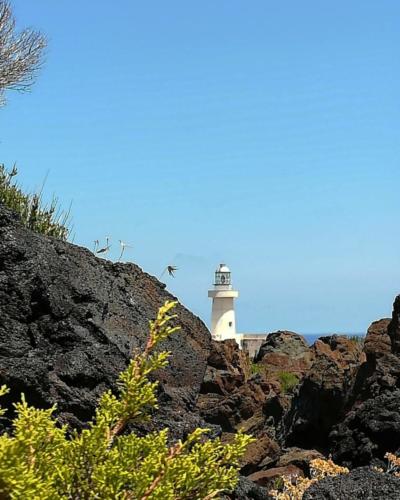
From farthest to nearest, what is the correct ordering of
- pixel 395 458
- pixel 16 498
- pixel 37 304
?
pixel 395 458
pixel 37 304
pixel 16 498

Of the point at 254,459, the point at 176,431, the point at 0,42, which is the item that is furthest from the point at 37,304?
the point at 0,42

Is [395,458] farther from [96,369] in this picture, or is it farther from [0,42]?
[0,42]

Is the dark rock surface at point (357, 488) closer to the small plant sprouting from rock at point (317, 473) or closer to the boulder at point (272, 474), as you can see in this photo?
the small plant sprouting from rock at point (317, 473)

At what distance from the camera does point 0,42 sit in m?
25.9

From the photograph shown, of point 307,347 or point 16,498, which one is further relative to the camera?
point 307,347

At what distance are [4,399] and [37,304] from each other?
671mm

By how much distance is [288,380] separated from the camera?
53.5ft

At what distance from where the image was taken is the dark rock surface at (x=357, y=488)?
629 cm

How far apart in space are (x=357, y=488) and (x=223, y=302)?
126 ft

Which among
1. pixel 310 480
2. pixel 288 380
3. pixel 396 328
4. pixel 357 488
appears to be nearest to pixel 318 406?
pixel 396 328

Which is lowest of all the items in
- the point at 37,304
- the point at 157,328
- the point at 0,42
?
the point at 157,328

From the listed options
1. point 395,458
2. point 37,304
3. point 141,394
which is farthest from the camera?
point 395,458

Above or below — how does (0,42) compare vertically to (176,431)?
above

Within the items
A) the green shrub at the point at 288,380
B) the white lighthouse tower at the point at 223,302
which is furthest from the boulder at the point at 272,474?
the white lighthouse tower at the point at 223,302
